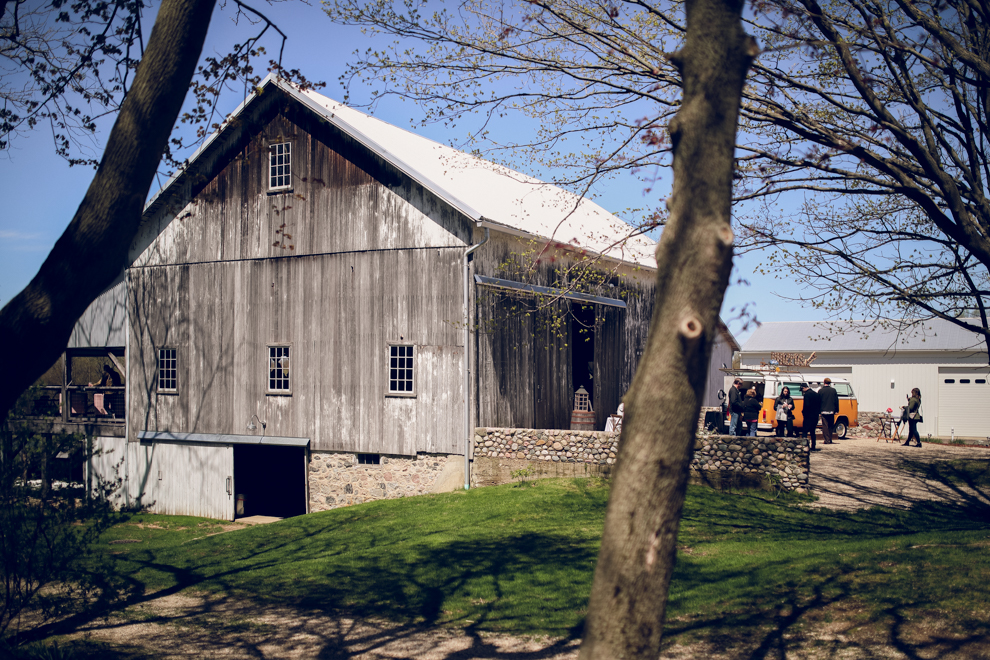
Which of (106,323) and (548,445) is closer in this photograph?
(548,445)

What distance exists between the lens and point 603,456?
54.0 feet

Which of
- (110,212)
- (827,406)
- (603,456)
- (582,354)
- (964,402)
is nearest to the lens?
(110,212)

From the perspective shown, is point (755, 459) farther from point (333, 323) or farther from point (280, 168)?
point (280, 168)

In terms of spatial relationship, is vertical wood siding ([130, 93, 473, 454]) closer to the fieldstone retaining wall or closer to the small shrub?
the fieldstone retaining wall

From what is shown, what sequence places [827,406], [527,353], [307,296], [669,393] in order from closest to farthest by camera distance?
[669,393]
[527,353]
[307,296]
[827,406]

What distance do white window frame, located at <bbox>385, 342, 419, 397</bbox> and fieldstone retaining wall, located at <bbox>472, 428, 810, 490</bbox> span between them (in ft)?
7.52

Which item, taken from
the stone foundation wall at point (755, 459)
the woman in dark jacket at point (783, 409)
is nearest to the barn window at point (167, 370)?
the stone foundation wall at point (755, 459)

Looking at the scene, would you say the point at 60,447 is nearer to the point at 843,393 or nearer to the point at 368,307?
the point at 368,307

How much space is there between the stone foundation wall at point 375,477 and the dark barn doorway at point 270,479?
5.29ft

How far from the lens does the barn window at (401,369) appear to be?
60.3 ft

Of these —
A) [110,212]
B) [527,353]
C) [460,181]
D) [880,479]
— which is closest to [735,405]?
[880,479]

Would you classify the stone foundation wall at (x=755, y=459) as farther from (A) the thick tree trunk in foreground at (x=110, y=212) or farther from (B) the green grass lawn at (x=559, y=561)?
(A) the thick tree trunk in foreground at (x=110, y=212)

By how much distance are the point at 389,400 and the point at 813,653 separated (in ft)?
42.1

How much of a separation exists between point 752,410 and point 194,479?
50.9 ft
